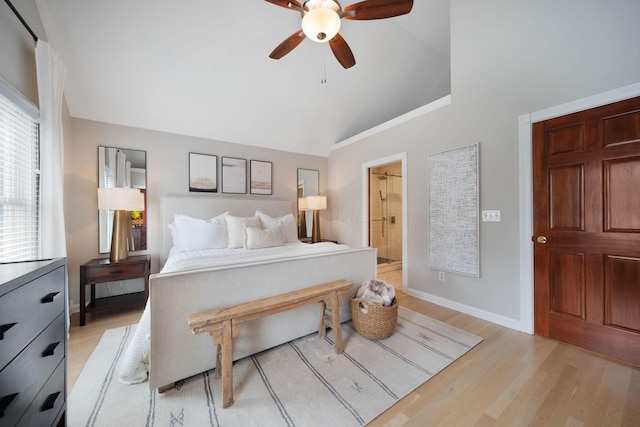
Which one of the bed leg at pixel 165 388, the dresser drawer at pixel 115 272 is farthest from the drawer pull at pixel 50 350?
the dresser drawer at pixel 115 272

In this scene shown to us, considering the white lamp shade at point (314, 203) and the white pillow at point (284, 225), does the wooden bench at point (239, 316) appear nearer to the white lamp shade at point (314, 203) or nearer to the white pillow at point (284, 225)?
the white pillow at point (284, 225)

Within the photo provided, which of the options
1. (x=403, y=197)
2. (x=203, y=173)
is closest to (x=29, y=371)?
(x=203, y=173)

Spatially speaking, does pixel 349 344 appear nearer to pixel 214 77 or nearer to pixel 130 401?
pixel 130 401

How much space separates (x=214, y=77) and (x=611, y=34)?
3585mm

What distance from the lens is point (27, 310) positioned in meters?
0.82

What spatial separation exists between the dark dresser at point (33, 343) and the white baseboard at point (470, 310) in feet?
10.4

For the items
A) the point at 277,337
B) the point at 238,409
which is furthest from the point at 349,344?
the point at 238,409

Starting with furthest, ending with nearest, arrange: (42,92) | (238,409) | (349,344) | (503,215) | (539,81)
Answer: (503,215)
(539,81)
(349,344)
(42,92)
(238,409)

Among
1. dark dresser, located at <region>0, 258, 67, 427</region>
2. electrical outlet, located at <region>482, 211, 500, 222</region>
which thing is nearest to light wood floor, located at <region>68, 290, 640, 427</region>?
A: dark dresser, located at <region>0, 258, 67, 427</region>

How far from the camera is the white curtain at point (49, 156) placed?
179 cm

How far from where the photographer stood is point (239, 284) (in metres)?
1.65

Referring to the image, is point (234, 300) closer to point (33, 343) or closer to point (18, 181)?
point (33, 343)

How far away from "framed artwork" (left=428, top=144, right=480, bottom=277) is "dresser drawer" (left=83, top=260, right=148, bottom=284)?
335 centimetres

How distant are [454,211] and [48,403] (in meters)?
3.27
